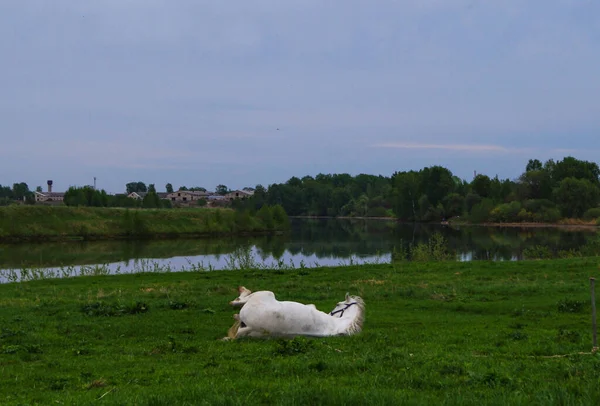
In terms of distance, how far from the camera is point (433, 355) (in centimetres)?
774

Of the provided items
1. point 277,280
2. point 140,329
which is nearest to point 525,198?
point 277,280

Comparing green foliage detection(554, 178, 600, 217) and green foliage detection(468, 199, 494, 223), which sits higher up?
green foliage detection(554, 178, 600, 217)

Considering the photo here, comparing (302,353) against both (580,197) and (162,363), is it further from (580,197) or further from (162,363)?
(580,197)

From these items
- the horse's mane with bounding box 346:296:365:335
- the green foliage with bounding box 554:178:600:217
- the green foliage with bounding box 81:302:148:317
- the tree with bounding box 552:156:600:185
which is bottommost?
the green foliage with bounding box 81:302:148:317

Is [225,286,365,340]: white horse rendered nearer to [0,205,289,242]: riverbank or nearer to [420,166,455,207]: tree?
[0,205,289,242]: riverbank

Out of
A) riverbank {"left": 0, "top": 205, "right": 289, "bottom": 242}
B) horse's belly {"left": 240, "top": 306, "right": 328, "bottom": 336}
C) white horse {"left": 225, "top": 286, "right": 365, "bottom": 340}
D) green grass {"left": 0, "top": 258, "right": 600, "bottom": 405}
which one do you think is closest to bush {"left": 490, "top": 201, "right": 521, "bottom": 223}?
riverbank {"left": 0, "top": 205, "right": 289, "bottom": 242}

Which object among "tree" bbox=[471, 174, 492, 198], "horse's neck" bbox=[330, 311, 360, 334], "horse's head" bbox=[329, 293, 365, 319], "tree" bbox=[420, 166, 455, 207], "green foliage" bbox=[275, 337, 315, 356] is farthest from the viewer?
"tree" bbox=[420, 166, 455, 207]

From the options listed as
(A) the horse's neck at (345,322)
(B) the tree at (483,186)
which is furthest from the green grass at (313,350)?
(B) the tree at (483,186)

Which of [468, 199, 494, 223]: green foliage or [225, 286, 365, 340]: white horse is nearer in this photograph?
[225, 286, 365, 340]: white horse

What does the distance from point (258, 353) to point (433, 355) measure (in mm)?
2446

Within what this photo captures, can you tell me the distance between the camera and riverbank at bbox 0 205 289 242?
70938mm

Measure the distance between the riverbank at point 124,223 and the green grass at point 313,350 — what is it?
5748cm

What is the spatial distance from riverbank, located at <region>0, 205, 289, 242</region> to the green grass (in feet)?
189

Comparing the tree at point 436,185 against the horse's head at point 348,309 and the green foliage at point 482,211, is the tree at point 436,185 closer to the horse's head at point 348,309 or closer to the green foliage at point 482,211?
the green foliage at point 482,211
